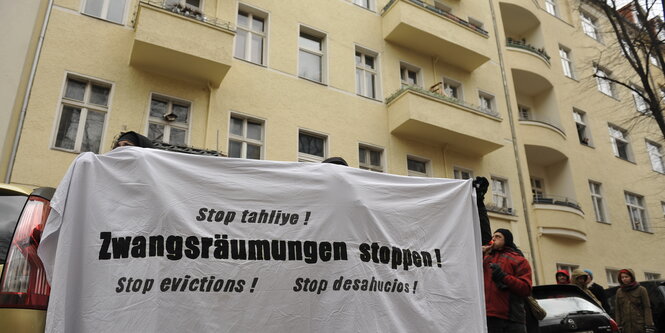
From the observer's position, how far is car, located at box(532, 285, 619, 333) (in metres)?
6.13

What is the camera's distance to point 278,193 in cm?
389

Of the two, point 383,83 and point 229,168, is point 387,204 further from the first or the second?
point 383,83

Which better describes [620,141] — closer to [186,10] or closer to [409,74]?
[409,74]

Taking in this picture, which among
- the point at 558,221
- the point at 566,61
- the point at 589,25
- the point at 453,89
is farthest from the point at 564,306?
the point at 589,25

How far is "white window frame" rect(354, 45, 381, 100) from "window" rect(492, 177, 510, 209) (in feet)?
16.2

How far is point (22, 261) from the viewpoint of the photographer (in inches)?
110

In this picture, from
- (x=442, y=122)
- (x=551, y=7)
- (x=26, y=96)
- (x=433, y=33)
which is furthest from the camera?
(x=551, y=7)

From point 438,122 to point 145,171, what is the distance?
1085 cm

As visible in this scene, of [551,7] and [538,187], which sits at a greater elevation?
[551,7]

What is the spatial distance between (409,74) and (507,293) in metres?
11.1

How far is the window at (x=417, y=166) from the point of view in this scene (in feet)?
45.2

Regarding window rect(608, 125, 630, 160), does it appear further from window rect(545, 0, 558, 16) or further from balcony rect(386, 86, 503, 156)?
balcony rect(386, 86, 503, 156)

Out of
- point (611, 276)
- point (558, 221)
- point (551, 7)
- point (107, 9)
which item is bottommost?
point (611, 276)

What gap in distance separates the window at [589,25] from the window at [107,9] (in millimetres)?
21451
